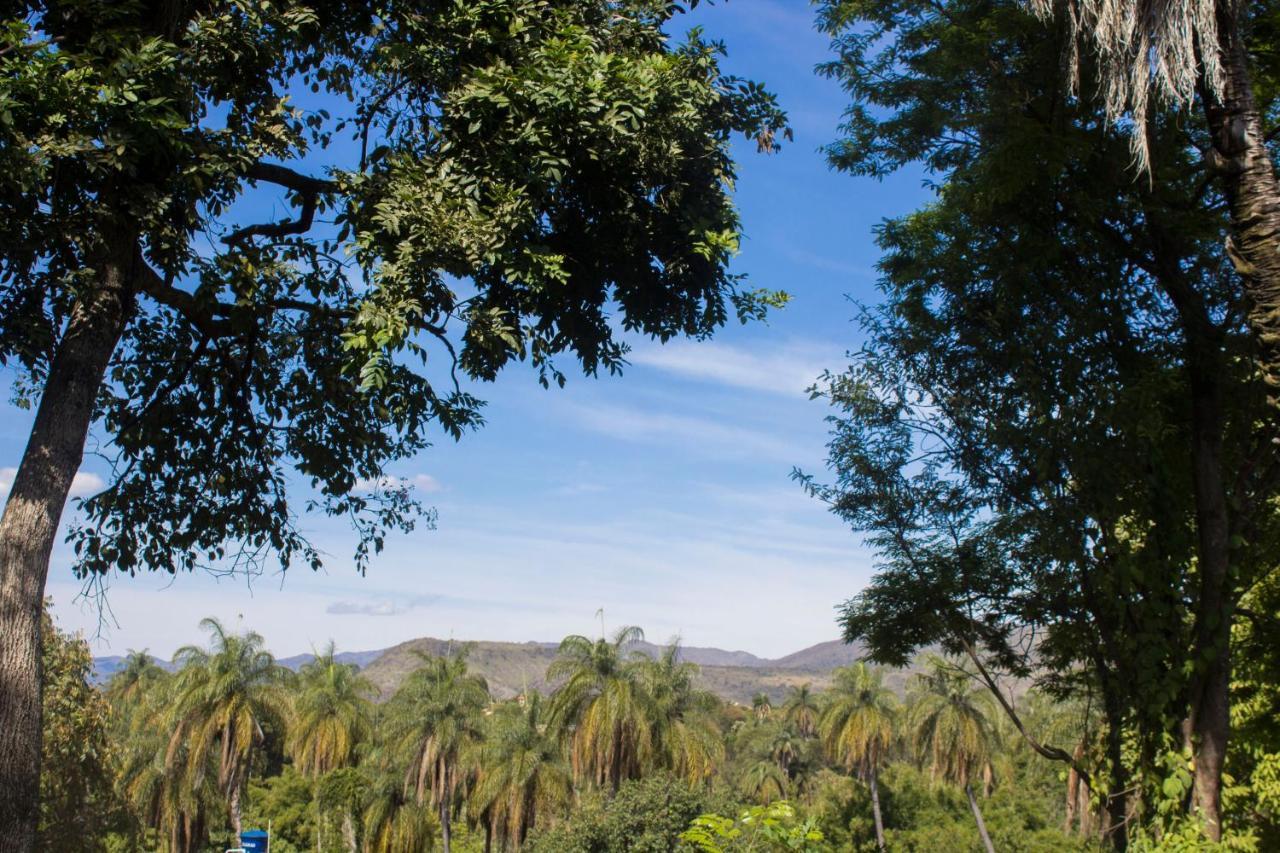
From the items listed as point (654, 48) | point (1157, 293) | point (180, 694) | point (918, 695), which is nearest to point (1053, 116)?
point (1157, 293)

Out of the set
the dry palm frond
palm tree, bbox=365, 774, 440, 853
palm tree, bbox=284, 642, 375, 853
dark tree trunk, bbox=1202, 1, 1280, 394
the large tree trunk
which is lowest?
Answer: palm tree, bbox=365, 774, 440, 853

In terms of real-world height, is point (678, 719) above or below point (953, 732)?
above

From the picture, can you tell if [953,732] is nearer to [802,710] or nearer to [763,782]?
[763,782]

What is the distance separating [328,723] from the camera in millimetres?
46156

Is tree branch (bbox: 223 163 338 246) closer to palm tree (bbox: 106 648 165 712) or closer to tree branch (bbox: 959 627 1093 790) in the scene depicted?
tree branch (bbox: 959 627 1093 790)

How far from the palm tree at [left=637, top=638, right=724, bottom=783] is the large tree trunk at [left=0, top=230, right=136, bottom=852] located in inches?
1038

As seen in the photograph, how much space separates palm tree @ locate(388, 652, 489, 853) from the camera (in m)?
41.4

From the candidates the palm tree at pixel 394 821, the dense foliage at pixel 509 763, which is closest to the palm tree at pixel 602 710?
the dense foliage at pixel 509 763

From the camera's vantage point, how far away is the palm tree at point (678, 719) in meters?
32.2

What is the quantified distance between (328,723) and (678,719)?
2042cm

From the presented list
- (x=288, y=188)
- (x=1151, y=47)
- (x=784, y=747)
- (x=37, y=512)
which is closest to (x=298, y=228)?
(x=288, y=188)

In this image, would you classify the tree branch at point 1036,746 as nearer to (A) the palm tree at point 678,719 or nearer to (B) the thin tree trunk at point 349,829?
(A) the palm tree at point 678,719

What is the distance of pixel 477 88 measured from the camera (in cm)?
775

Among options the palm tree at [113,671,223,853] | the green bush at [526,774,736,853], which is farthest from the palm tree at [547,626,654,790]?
the palm tree at [113,671,223,853]
